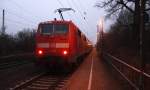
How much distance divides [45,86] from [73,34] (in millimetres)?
7215

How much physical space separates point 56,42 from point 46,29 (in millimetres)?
1278

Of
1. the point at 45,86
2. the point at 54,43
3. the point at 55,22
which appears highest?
the point at 55,22

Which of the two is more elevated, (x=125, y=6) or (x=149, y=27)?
(x=125, y=6)

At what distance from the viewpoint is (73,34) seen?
2258cm

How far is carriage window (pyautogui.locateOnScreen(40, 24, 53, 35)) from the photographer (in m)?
22.0

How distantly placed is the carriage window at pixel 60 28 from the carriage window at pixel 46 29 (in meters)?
0.32

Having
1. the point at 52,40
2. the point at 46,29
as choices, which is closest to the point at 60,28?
the point at 46,29

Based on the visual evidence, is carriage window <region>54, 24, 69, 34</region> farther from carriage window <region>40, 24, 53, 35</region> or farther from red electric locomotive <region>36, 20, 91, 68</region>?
carriage window <region>40, 24, 53, 35</region>

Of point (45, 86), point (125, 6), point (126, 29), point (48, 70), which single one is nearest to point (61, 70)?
point (48, 70)

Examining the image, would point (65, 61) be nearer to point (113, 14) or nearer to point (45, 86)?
point (45, 86)

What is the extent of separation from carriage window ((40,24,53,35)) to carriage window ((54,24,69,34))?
0.32 meters

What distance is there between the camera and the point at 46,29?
22.2 meters

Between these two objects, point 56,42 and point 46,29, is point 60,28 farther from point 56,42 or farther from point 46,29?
point 56,42

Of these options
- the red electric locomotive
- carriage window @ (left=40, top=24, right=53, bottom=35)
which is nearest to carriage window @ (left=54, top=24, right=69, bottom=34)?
the red electric locomotive
